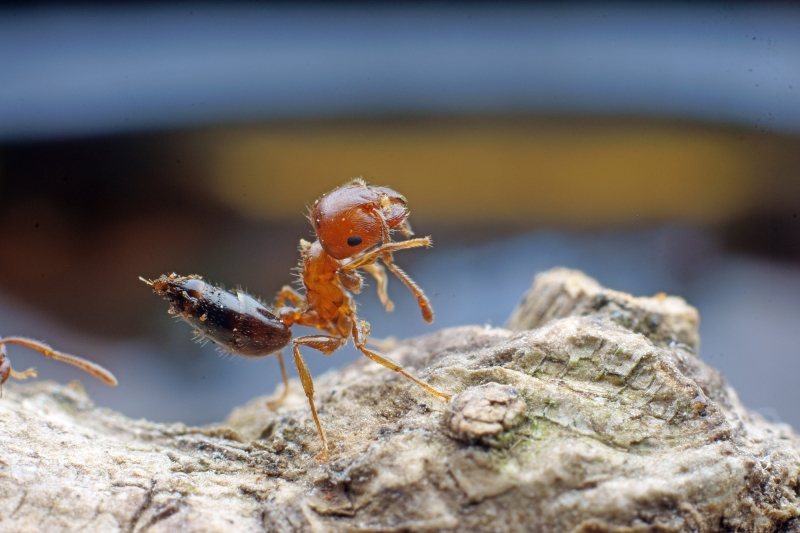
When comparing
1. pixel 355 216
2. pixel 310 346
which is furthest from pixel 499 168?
pixel 310 346

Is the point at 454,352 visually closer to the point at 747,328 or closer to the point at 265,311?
the point at 265,311

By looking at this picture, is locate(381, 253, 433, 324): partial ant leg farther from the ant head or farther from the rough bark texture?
the rough bark texture

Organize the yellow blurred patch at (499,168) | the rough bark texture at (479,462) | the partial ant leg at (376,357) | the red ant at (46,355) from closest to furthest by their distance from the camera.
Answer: the rough bark texture at (479,462) < the partial ant leg at (376,357) < the red ant at (46,355) < the yellow blurred patch at (499,168)

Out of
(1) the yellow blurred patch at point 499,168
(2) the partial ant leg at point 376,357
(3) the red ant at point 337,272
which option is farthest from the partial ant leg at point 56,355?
(1) the yellow blurred patch at point 499,168

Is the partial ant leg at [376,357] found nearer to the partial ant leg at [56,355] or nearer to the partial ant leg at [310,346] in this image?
the partial ant leg at [310,346]

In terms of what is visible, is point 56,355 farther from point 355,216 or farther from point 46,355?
point 355,216

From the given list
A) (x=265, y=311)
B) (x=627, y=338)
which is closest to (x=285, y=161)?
(x=265, y=311)
